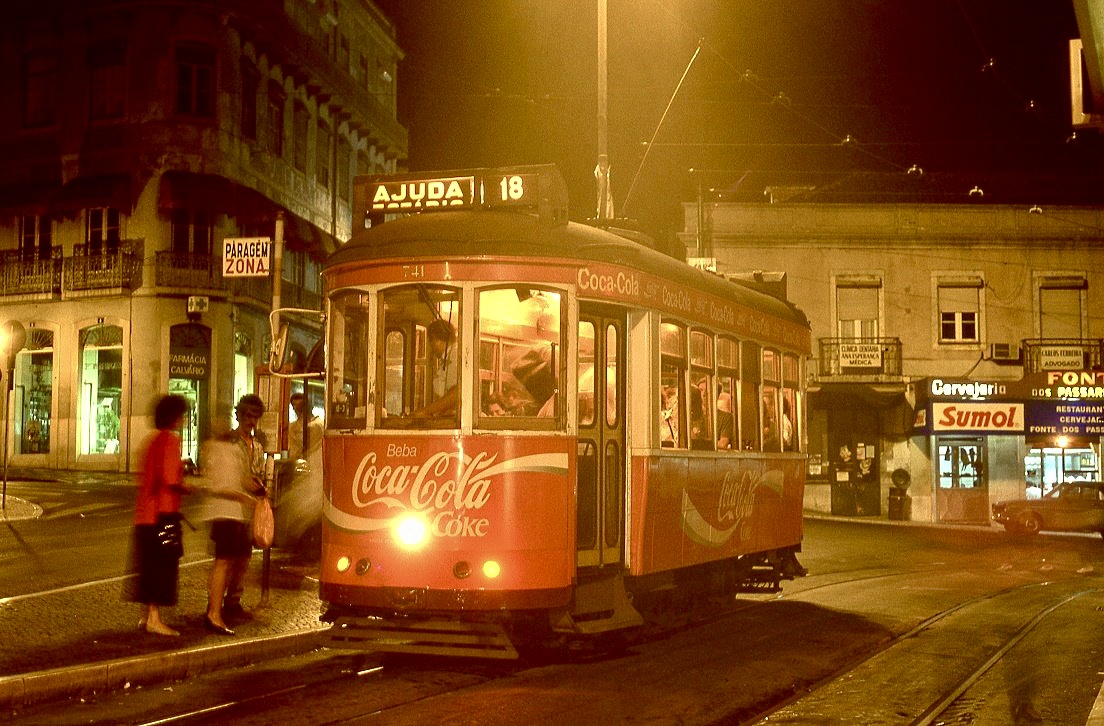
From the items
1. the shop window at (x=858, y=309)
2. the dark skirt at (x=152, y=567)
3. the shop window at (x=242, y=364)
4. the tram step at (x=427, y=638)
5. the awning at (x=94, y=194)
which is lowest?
the tram step at (x=427, y=638)

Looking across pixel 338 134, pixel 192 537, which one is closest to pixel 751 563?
pixel 192 537

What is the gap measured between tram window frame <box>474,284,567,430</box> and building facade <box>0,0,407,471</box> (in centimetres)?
2520

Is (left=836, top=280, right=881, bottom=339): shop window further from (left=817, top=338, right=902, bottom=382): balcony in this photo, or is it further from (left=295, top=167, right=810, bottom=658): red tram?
(left=295, top=167, right=810, bottom=658): red tram

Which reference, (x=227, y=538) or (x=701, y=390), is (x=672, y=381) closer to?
(x=701, y=390)

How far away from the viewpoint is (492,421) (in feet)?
31.3

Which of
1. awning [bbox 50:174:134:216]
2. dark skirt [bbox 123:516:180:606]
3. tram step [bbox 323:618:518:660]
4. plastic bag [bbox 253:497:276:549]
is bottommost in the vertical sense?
tram step [bbox 323:618:518:660]

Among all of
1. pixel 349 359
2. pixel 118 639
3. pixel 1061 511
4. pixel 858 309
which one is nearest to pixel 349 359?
pixel 349 359

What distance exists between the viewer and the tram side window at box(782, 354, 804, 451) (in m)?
14.5

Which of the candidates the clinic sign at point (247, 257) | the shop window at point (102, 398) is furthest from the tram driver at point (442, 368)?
the shop window at point (102, 398)

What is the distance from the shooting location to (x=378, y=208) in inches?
413

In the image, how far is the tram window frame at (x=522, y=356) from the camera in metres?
9.63

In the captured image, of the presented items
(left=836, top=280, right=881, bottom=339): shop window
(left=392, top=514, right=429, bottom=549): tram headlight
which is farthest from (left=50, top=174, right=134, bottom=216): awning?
(left=392, top=514, right=429, bottom=549): tram headlight

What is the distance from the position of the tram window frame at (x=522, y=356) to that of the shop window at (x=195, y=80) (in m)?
26.7

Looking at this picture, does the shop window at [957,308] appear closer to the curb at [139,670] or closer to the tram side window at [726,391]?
the tram side window at [726,391]
